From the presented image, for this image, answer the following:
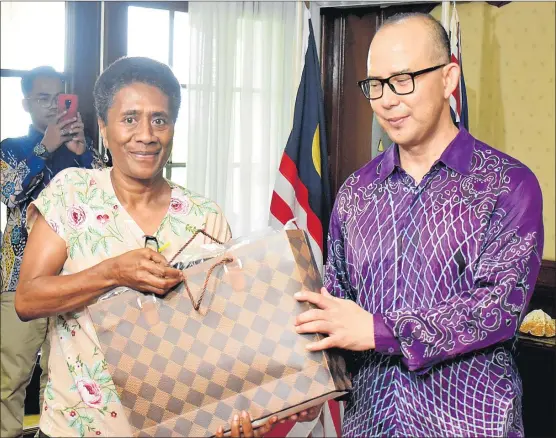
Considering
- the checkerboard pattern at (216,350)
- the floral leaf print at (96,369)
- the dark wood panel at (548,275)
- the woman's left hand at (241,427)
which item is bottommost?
the dark wood panel at (548,275)

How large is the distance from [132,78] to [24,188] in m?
1.76

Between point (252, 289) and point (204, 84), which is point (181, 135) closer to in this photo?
point (204, 84)

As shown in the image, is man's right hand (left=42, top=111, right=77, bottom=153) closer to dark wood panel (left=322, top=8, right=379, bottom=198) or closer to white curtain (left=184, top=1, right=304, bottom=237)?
white curtain (left=184, top=1, right=304, bottom=237)

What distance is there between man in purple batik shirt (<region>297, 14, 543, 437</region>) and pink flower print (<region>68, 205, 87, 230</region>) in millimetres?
572

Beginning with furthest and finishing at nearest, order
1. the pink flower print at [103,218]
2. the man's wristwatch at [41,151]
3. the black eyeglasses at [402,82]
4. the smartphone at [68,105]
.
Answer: the smartphone at [68,105]
the man's wristwatch at [41,151]
the pink flower print at [103,218]
the black eyeglasses at [402,82]

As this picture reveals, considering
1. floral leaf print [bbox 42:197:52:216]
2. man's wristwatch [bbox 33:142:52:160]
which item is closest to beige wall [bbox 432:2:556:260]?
man's wristwatch [bbox 33:142:52:160]

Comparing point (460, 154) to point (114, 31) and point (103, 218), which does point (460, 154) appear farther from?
point (114, 31)

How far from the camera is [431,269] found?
62.2 inches

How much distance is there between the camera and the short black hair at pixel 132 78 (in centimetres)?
172

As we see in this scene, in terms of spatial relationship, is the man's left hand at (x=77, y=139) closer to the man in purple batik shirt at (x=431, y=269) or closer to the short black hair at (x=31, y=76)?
the short black hair at (x=31, y=76)

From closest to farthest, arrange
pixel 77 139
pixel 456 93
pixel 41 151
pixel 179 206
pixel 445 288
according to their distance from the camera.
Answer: pixel 445 288 → pixel 179 206 → pixel 456 93 → pixel 41 151 → pixel 77 139

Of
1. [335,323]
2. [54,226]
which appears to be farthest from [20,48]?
[335,323]

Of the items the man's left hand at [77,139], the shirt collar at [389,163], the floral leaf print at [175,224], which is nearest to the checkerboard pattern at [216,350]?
the floral leaf print at [175,224]

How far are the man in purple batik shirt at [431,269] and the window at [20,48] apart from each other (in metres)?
2.27
